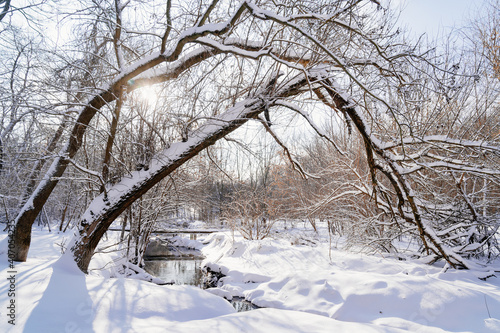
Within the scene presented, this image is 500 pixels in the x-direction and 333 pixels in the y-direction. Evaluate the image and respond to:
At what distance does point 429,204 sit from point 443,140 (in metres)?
3.53

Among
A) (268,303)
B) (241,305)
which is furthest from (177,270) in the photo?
(268,303)

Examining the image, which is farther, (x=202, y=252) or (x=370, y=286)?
(x=202, y=252)

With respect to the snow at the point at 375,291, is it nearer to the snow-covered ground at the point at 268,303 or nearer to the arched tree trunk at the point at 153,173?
the snow-covered ground at the point at 268,303

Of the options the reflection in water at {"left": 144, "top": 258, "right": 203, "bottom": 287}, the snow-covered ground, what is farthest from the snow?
the reflection in water at {"left": 144, "top": 258, "right": 203, "bottom": 287}

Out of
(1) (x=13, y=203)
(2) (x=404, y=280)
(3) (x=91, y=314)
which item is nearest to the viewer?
(3) (x=91, y=314)

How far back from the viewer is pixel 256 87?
3703 millimetres

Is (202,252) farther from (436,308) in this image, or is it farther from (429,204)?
(436,308)

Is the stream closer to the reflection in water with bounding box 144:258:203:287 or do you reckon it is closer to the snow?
the reflection in water with bounding box 144:258:203:287

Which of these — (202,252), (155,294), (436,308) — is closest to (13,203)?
(202,252)

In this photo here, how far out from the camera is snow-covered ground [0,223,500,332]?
2176mm

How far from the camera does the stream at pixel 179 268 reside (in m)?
8.15

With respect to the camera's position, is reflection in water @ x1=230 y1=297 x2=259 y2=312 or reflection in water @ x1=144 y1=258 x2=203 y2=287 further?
reflection in water @ x1=144 y1=258 x2=203 y2=287

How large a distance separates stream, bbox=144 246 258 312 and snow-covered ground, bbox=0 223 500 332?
193cm

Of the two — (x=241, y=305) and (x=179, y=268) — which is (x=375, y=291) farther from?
(x=179, y=268)
